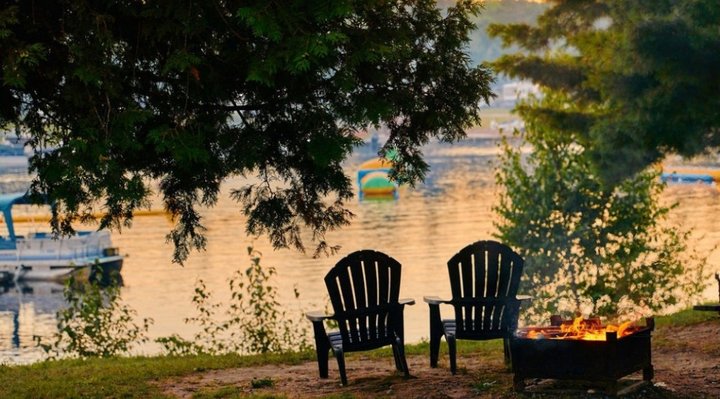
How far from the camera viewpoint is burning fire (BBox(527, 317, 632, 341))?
6785 millimetres

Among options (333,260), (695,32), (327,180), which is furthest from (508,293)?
(333,260)

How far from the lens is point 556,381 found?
7223 mm

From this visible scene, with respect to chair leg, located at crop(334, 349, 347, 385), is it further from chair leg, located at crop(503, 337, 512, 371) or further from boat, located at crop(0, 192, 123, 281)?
boat, located at crop(0, 192, 123, 281)

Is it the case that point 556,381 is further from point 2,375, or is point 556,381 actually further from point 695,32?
point 2,375

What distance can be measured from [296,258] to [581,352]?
28321 millimetres

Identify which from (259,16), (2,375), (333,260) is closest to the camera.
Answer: (259,16)

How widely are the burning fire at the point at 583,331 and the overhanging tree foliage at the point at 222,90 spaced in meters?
1.19

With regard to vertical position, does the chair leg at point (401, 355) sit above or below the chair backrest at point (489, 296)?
below

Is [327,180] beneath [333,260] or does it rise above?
above

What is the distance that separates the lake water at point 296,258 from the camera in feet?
82.1

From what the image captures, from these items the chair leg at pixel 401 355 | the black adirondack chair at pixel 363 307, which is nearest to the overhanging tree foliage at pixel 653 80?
the black adirondack chair at pixel 363 307

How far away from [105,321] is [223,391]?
462 cm

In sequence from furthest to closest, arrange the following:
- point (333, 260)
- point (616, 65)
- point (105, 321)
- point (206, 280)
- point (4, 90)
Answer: point (333, 260)
point (206, 280)
point (105, 321)
point (616, 65)
point (4, 90)

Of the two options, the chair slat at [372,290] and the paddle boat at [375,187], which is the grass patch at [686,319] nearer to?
the chair slat at [372,290]
